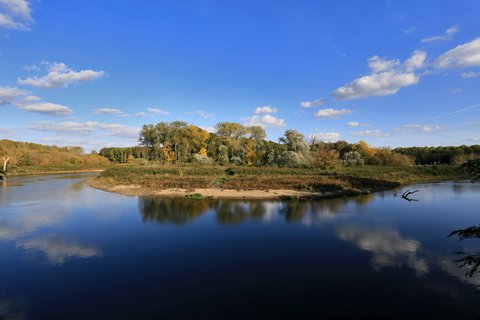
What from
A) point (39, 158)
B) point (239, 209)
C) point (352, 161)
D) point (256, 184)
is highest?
point (352, 161)

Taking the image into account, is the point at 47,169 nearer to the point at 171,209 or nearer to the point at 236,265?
the point at 171,209

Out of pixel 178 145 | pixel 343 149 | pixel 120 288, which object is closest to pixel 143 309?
pixel 120 288

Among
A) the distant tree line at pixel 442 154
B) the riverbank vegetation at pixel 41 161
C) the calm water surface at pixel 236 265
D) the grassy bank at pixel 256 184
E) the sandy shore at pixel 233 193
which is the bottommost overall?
the calm water surface at pixel 236 265

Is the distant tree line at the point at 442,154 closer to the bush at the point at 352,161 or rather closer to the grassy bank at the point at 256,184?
the bush at the point at 352,161

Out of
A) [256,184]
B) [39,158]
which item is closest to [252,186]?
[256,184]

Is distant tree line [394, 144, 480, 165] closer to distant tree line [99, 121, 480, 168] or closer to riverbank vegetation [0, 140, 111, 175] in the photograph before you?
distant tree line [99, 121, 480, 168]

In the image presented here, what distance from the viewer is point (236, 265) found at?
41.7 ft

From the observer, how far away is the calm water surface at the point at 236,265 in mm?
9281

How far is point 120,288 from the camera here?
34.8 feet

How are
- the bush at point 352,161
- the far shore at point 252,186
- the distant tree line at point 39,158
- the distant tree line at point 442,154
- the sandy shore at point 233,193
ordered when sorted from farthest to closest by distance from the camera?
the distant tree line at point 39,158
the distant tree line at point 442,154
the bush at point 352,161
the far shore at point 252,186
the sandy shore at point 233,193

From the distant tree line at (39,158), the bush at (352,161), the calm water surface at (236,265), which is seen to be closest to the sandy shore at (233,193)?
the calm water surface at (236,265)

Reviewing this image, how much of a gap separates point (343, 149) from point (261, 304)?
88864 mm

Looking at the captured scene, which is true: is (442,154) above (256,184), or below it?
above

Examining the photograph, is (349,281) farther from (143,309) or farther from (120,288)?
(120,288)
